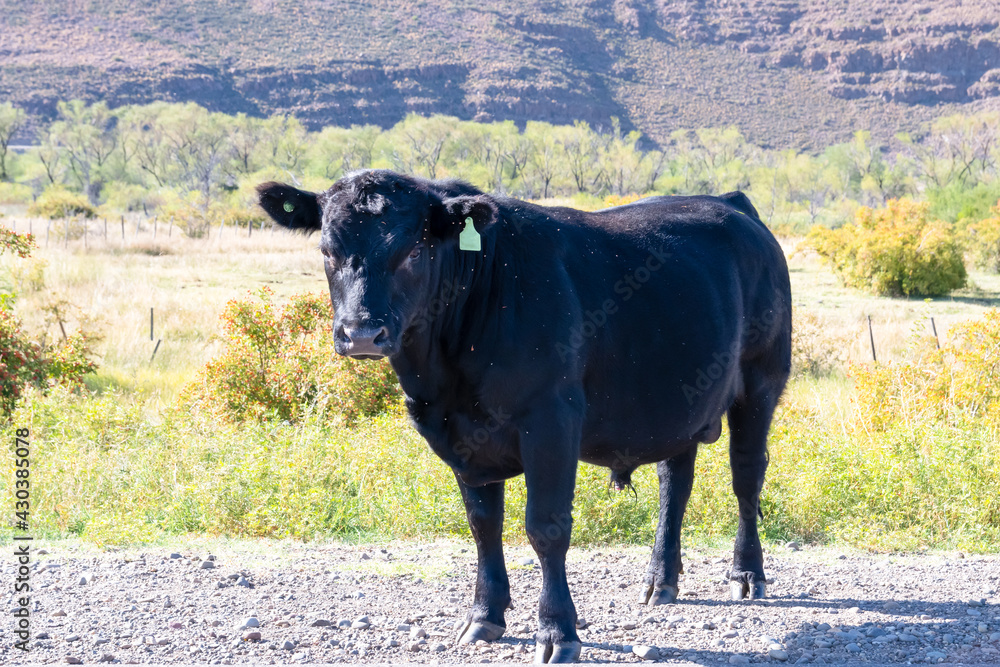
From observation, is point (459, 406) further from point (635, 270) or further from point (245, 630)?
point (245, 630)

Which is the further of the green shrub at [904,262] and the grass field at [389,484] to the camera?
the green shrub at [904,262]

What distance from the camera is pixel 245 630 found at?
5.21 meters

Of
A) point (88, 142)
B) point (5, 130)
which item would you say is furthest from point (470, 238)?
point (5, 130)

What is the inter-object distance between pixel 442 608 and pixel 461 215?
254cm

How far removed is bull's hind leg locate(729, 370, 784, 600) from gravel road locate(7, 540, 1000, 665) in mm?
402

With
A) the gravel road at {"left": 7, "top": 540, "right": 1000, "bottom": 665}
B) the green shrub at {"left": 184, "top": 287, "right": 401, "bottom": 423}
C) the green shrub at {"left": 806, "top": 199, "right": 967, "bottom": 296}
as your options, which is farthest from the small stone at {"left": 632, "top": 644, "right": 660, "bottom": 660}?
the green shrub at {"left": 806, "top": 199, "right": 967, "bottom": 296}

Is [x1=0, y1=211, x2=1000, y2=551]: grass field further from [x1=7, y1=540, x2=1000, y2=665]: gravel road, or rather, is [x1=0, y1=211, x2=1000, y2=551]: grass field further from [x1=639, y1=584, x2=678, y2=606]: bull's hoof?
[x1=639, y1=584, x2=678, y2=606]: bull's hoof

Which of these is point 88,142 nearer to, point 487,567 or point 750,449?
point 750,449

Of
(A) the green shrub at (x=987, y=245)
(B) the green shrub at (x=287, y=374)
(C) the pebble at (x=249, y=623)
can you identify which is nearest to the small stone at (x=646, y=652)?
(C) the pebble at (x=249, y=623)

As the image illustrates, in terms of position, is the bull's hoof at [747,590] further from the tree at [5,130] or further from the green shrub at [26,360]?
the tree at [5,130]

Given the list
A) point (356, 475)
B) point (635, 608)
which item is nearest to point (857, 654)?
point (635, 608)

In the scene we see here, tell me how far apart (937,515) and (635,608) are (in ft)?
11.5

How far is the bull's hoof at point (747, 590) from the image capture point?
6.22 meters
